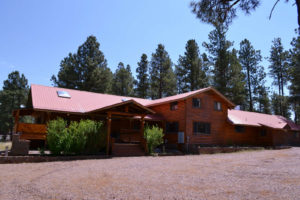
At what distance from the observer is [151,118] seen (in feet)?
66.7

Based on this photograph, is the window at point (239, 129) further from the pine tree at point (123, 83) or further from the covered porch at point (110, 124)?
the pine tree at point (123, 83)

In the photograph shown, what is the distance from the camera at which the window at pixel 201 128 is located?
21.1 meters

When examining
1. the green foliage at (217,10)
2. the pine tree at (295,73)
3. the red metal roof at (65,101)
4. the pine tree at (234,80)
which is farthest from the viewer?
the pine tree at (234,80)

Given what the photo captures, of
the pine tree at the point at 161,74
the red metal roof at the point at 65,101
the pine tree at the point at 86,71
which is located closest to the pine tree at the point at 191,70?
the pine tree at the point at 161,74

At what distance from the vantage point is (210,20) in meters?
8.64

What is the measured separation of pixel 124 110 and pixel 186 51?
23888 millimetres

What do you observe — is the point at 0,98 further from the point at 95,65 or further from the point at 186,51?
the point at 186,51

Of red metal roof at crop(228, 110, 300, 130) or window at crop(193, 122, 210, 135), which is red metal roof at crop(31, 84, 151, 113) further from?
red metal roof at crop(228, 110, 300, 130)

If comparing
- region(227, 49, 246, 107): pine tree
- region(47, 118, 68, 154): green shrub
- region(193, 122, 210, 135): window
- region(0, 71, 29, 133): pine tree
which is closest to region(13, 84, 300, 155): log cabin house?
region(193, 122, 210, 135): window

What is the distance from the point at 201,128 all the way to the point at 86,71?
18343 mm

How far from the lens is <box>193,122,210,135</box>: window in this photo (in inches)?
830

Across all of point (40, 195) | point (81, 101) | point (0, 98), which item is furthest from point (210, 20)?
point (0, 98)

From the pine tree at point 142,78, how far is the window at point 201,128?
19429 millimetres

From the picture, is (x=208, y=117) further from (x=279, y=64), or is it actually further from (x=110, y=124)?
(x=279, y=64)
